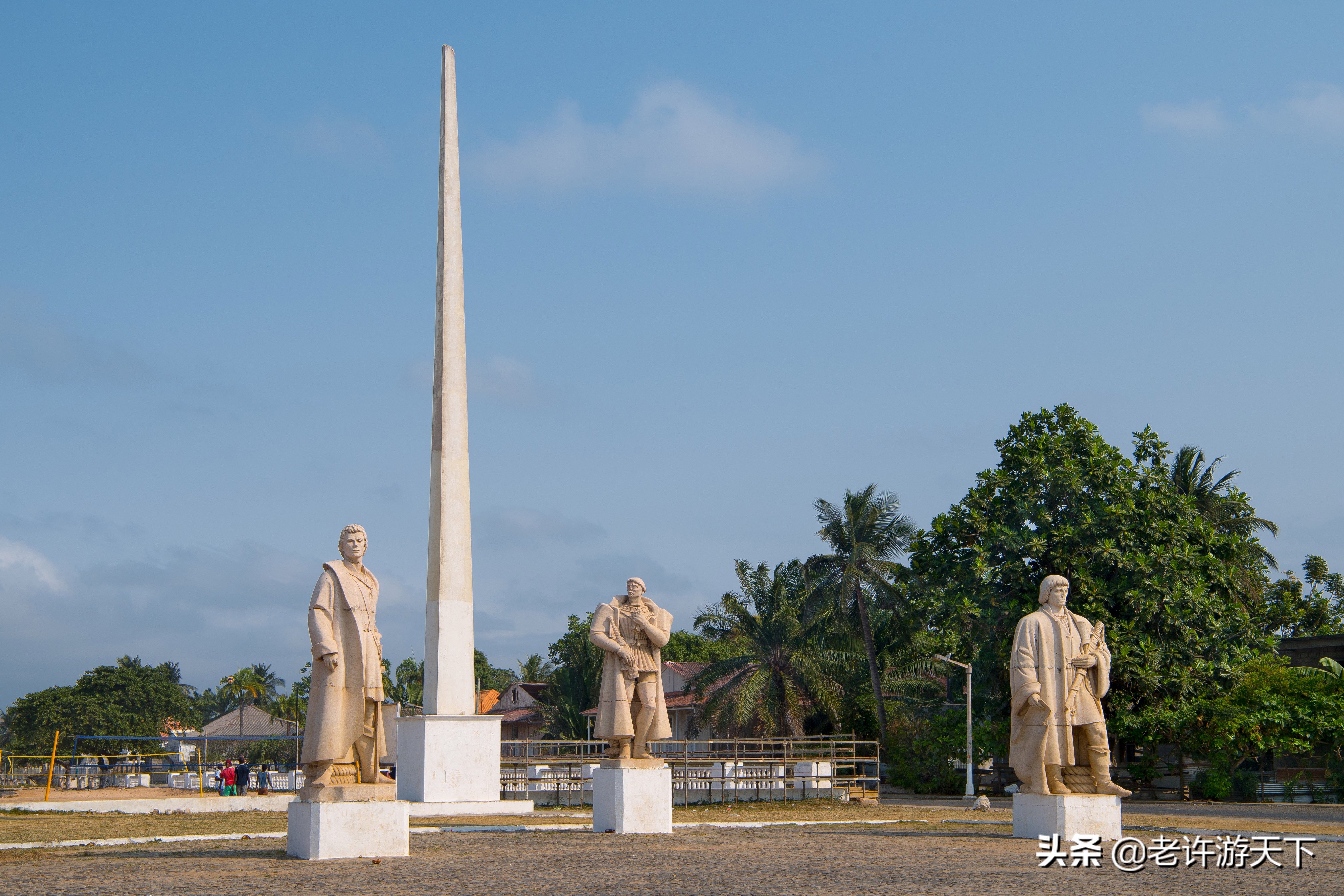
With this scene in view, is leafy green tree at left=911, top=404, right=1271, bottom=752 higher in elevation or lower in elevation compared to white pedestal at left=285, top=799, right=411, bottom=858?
higher

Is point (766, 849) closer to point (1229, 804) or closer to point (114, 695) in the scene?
point (1229, 804)

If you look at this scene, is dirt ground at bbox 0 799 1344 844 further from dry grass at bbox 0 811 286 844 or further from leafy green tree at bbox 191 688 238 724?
leafy green tree at bbox 191 688 238 724

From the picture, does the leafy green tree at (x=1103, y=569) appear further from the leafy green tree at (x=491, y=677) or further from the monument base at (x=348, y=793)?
the leafy green tree at (x=491, y=677)

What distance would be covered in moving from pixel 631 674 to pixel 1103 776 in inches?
194

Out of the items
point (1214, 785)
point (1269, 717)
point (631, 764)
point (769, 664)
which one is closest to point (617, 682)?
point (631, 764)

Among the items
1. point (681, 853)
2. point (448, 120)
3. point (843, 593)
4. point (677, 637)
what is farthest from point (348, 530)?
point (677, 637)

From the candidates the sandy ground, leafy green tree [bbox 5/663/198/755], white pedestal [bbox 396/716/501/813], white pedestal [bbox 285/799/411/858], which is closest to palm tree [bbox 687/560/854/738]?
the sandy ground

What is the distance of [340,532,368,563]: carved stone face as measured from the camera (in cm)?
1043

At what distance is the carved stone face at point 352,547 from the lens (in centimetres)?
1043

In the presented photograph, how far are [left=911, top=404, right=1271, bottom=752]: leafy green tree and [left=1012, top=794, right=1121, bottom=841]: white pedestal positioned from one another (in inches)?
755

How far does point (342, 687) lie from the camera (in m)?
9.95

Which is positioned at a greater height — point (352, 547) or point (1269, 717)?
point (352, 547)

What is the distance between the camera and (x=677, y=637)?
69375 millimetres

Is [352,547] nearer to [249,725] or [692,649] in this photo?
[692,649]
